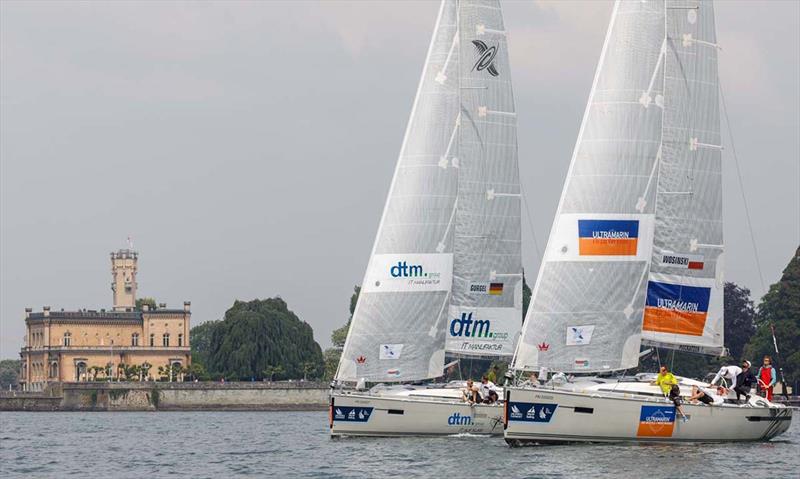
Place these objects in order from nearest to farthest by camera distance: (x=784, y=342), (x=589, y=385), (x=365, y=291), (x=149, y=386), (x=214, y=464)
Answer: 1. (x=589, y=385)
2. (x=214, y=464)
3. (x=365, y=291)
4. (x=784, y=342)
5. (x=149, y=386)

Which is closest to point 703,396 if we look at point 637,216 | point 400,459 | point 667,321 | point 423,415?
point 667,321

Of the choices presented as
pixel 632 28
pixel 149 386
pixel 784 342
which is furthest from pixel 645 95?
pixel 149 386

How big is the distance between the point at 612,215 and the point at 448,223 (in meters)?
6.98

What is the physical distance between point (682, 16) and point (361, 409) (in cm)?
1345

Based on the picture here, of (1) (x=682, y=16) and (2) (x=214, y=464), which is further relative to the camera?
(2) (x=214, y=464)

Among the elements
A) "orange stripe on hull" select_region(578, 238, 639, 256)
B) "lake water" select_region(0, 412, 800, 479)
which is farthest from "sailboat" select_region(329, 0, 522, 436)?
"orange stripe on hull" select_region(578, 238, 639, 256)

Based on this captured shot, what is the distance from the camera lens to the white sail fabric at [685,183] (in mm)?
39375

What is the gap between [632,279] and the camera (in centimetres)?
3931

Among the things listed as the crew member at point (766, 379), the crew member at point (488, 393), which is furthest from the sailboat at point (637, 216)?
the crew member at point (488, 393)

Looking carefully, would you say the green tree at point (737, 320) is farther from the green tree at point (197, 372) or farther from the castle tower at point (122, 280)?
the castle tower at point (122, 280)

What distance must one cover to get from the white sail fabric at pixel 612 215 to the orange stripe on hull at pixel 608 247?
24mm

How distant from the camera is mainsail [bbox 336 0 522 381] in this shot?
44906mm

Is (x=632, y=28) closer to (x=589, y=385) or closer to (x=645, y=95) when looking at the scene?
(x=645, y=95)

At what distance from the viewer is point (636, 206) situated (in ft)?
129
